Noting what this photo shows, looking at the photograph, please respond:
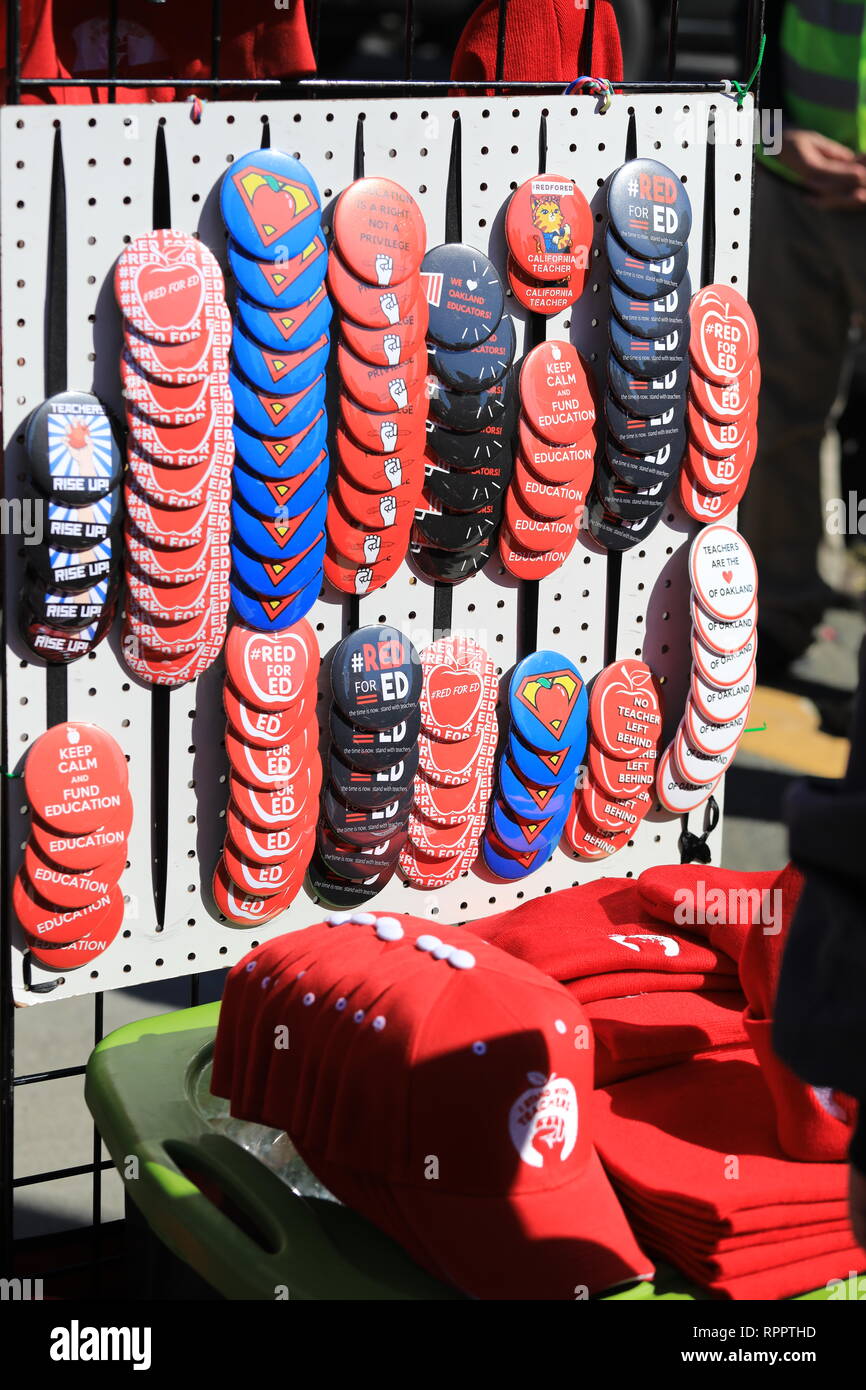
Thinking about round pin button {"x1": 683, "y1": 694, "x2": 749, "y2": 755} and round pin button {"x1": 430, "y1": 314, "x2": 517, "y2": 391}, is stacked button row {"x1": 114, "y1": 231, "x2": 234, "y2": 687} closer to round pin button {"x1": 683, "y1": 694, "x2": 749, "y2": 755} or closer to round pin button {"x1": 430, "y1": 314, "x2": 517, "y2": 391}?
round pin button {"x1": 430, "y1": 314, "x2": 517, "y2": 391}

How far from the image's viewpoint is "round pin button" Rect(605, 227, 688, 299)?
1.64 metres

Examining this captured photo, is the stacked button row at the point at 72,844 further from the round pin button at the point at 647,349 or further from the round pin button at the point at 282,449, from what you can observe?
the round pin button at the point at 647,349

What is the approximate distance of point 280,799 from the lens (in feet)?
5.05

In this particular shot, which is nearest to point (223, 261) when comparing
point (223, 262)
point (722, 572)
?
point (223, 262)

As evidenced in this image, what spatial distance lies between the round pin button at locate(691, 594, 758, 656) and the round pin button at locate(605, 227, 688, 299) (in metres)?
0.35

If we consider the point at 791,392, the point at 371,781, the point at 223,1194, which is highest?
the point at 791,392

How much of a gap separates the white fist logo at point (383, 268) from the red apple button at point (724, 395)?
1.37 feet

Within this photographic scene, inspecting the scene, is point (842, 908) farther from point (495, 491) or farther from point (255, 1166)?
point (495, 491)

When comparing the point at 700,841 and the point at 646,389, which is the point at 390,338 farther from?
the point at 700,841

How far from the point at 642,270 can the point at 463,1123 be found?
3.09 feet

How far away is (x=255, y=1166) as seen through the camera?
52.2 inches
